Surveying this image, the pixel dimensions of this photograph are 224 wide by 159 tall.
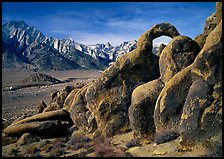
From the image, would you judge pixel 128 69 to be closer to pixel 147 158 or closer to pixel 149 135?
pixel 149 135

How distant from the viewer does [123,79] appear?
18.1 m

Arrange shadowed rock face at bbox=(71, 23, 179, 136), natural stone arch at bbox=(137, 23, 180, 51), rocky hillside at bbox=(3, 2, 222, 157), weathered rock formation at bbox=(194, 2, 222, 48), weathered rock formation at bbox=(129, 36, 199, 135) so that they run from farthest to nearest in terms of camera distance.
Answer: natural stone arch at bbox=(137, 23, 180, 51) < shadowed rock face at bbox=(71, 23, 179, 136) < weathered rock formation at bbox=(194, 2, 222, 48) < weathered rock formation at bbox=(129, 36, 199, 135) < rocky hillside at bbox=(3, 2, 222, 157)

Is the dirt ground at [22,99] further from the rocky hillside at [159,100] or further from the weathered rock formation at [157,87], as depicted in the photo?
the weathered rock formation at [157,87]

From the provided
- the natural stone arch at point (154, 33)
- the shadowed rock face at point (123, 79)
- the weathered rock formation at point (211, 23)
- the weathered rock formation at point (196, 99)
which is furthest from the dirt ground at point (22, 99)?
the weathered rock formation at point (211, 23)

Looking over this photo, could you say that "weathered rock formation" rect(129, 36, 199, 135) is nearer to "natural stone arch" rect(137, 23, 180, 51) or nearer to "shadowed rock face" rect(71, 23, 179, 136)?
"shadowed rock face" rect(71, 23, 179, 136)

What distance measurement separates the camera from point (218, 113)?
12516 mm

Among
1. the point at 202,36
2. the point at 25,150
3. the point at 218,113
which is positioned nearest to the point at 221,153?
the point at 218,113

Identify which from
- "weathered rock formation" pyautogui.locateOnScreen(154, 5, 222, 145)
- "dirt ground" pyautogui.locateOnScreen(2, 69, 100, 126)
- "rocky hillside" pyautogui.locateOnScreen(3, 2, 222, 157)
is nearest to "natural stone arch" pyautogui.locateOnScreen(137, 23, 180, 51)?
"rocky hillside" pyautogui.locateOnScreen(3, 2, 222, 157)

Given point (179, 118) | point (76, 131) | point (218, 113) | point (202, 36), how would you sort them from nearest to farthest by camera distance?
point (218, 113)
point (179, 118)
point (202, 36)
point (76, 131)

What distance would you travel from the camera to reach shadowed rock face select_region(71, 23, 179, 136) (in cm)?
1772

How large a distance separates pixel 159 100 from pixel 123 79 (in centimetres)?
413

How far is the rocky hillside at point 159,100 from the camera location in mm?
12781

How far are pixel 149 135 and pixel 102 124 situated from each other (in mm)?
3852

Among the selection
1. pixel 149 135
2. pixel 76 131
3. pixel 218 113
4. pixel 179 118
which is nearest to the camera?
pixel 218 113
